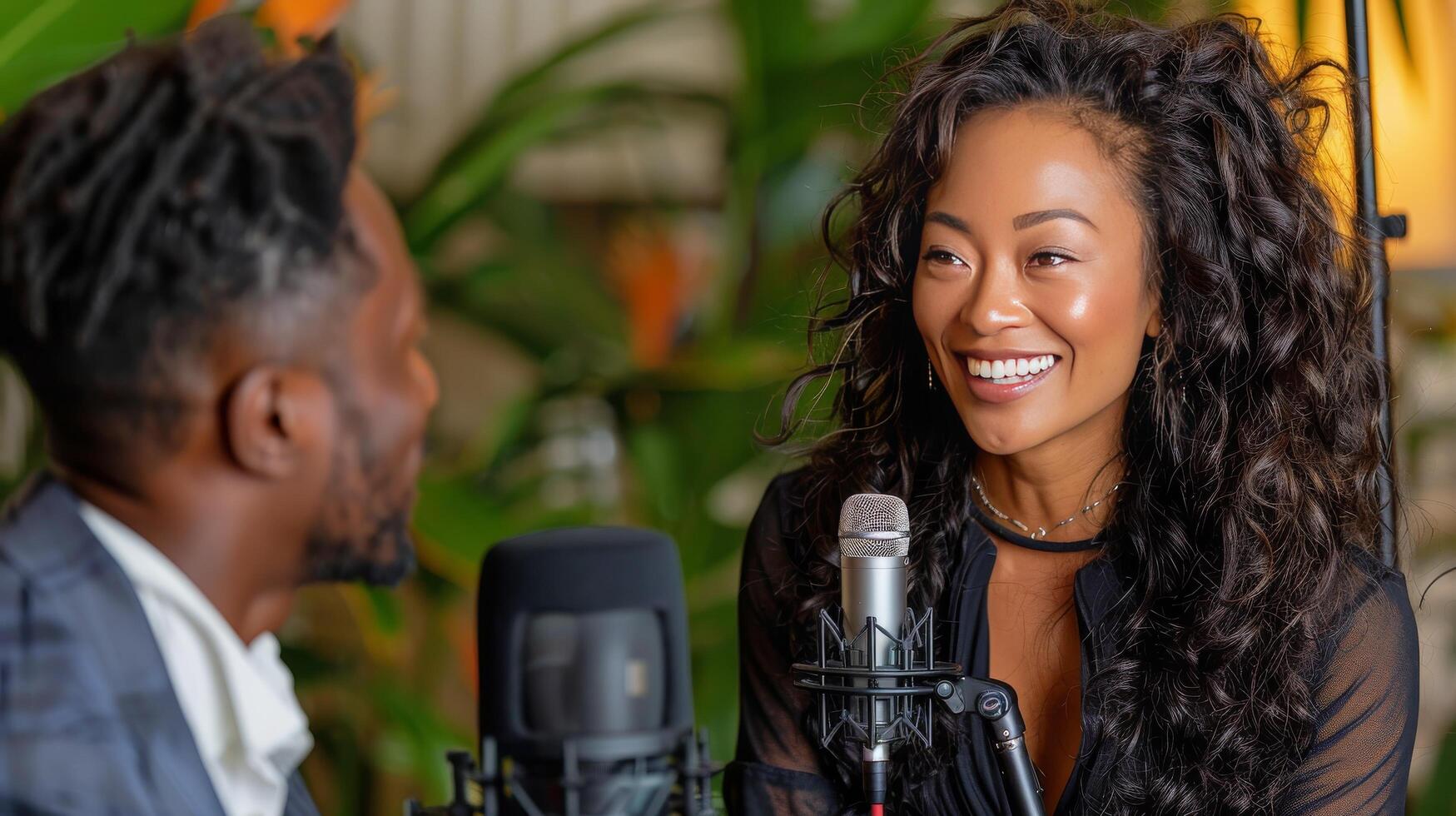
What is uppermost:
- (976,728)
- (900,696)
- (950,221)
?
(950,221)

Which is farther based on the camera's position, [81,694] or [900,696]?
[900,696]

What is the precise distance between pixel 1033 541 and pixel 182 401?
1.15 m

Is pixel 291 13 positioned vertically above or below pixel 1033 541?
above

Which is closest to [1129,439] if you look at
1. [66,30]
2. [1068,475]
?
[1068,475]

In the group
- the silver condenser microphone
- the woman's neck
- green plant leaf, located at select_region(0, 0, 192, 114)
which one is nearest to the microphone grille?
the silver condenser microphone

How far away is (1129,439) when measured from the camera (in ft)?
5.51

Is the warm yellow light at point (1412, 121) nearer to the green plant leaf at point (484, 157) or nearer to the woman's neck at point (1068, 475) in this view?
the woman's neck at point (1068, 475)

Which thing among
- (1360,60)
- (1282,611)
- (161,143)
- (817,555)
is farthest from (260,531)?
(1360,60)

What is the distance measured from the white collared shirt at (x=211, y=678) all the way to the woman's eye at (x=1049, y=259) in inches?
36.9

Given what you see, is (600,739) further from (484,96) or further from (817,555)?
(484,96)

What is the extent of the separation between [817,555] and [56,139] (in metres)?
1.15

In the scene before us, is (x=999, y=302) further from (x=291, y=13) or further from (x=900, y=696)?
(x=291, y=13)

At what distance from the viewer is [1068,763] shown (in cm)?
161

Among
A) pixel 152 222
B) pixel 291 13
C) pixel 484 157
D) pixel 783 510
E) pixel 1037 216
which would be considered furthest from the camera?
pixel 484 157
